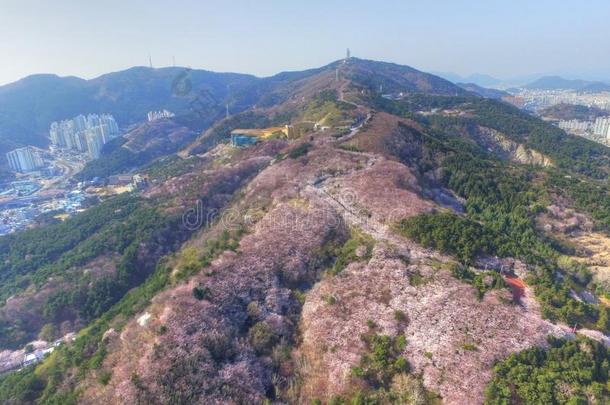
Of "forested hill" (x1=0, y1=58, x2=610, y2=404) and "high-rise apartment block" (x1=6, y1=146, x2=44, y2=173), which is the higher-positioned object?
"forested hill" (x1=0, y1=58, x2=610, y2=404)

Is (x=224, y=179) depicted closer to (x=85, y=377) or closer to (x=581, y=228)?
(x=85, y=377)

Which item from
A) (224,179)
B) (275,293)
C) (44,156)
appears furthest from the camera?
(44,156)

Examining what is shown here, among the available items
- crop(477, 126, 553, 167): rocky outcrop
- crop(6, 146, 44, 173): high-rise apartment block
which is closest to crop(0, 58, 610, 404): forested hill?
crop(477, 126, 553, 167): rocky outcrop

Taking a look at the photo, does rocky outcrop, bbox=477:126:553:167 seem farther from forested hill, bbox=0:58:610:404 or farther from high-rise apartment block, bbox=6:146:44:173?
high-rise apartment block, bbox=6:146:44:173

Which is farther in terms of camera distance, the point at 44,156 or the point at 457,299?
the point at 44,156

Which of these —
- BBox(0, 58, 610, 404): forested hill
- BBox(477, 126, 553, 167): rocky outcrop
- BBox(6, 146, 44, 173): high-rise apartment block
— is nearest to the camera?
BBox(0, 58, 610, 404): forested hill

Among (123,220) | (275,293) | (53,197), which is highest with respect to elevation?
(275,293)

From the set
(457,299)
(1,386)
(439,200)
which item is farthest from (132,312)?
(439,200)

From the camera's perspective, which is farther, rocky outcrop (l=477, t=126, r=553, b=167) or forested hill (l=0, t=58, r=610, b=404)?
rocky outcrop (l=477, t=126, r=553, b=167)

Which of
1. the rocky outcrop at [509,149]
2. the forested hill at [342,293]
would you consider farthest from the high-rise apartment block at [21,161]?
the rocky outcrop at [509,149]

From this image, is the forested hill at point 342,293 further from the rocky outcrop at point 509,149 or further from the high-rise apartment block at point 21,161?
the high-rise apartment block at point 21,161

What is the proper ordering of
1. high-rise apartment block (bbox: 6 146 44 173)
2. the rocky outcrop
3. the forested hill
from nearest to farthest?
the forested hill, the rocky outcrop, high-rise apartment block (bbox: 6 146 44 173)
